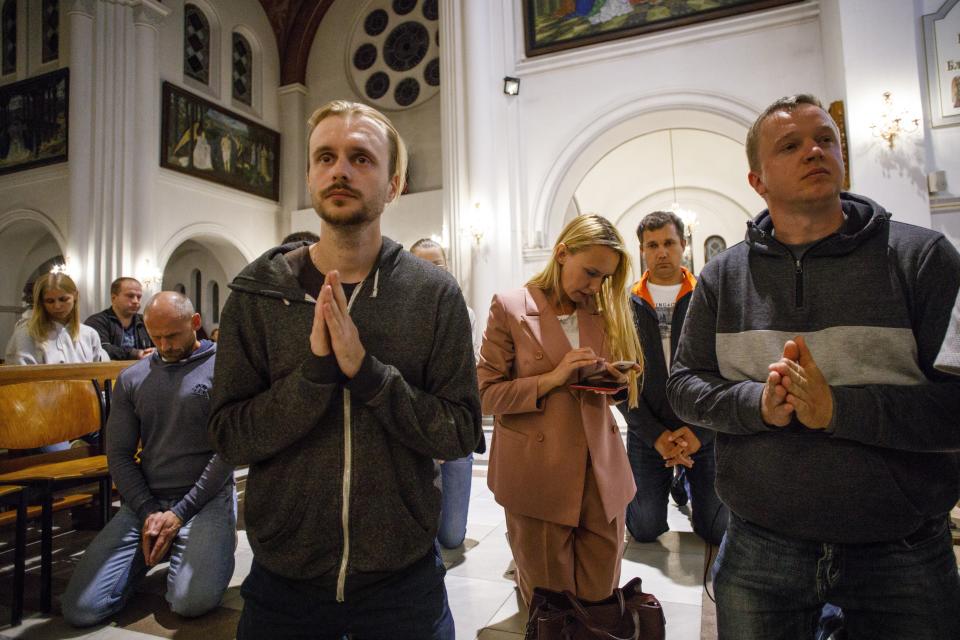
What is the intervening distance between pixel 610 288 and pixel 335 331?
5.10 ft

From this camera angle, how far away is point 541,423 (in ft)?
7.41

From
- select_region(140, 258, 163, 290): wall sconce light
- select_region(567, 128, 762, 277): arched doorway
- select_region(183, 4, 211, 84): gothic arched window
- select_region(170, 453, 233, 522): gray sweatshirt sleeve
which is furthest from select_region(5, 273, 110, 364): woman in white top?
select_region(567, 128, 762, 277): arched doorway

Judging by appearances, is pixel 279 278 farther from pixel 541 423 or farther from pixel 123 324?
pixel 123 324

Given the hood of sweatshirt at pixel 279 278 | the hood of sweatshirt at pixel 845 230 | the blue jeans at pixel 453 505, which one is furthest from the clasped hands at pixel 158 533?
the hood of sweatshirt at pixel 845 230

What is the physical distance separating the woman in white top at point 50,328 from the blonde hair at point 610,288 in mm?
4439

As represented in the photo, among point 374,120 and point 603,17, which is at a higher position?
point 603,17

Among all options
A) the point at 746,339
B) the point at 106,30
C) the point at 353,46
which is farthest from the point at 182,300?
the point at 353,46

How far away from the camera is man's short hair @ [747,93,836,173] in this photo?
1532 millimetres

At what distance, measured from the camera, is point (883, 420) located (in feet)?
4.13

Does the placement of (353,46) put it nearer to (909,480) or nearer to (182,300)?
(182,300)

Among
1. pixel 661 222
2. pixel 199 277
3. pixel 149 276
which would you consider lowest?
pixel 661 222

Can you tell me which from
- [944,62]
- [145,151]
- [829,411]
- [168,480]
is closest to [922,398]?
[829,411]

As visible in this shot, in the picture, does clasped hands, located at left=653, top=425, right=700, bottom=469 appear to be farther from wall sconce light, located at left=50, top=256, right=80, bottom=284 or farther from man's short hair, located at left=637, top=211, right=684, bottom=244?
wall sconce light, located at left=50, top=256, right=80, bottom=284

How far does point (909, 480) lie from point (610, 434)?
3.69ft
